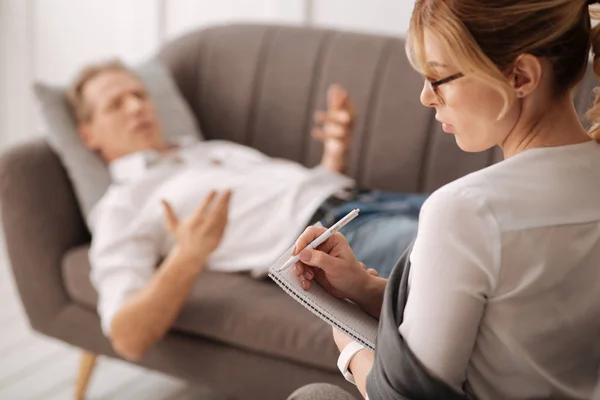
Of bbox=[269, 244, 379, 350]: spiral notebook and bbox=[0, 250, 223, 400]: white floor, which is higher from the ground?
bbox=[269, 244, 379, 350]: spiral notebook

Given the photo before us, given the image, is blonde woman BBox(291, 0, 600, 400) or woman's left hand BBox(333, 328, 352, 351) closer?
blonde woman BBox(291, 0, 600, 400)

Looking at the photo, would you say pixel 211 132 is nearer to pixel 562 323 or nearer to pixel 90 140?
pixel 90 140

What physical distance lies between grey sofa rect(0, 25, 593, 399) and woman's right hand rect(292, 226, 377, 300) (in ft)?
1.47

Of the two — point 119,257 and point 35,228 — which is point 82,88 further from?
point 119,257

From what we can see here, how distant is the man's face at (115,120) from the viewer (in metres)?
2.20

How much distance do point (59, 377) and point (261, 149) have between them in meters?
0.93

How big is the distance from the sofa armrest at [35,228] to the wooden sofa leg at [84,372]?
4.9 inches

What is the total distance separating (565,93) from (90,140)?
1579mm

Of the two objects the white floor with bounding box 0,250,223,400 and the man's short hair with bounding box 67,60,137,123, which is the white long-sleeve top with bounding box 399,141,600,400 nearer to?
the white floor with bounding box 0,250,223,400

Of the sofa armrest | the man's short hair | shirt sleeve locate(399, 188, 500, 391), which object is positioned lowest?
the sofa armrest

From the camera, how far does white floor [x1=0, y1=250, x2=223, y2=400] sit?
2.23 metres

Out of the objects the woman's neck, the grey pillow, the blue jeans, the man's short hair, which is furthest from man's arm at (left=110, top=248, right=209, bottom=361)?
the woman's neck

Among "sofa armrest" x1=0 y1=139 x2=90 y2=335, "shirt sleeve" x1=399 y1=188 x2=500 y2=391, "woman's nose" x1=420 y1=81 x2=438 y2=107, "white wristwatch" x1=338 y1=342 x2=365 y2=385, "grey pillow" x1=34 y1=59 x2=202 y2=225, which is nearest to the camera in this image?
"shirt sleeve" x1=399 y1=188 x2=500 y2=391

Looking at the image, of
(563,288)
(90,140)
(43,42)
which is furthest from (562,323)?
(43,42)
